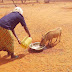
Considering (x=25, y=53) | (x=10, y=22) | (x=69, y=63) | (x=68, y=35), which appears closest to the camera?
(x=10, y=22)

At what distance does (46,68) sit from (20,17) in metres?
2.02

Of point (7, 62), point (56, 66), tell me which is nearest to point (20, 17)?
point (7, 62)

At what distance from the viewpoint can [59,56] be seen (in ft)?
16.9

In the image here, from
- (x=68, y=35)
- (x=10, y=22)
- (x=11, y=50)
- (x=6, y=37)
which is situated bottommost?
(x=68, y=35)

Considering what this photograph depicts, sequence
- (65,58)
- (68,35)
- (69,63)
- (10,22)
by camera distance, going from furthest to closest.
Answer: (68,35), (65,58), (69,63), (10,22)

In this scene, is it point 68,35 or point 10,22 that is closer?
point 10,22

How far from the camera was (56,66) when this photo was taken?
446 cm

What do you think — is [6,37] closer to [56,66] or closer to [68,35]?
[56,66]

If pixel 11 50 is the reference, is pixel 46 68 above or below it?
below

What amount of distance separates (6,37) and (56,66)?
2.08 m

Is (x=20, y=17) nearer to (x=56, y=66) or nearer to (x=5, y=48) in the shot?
(x=5, y=48)

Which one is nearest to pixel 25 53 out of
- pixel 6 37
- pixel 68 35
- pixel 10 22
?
pixel 6 37

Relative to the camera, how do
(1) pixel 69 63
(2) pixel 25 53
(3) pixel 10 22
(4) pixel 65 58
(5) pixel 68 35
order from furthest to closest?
(5) pixel 68 35 → (2) pixel 25 53 → (4) pixel 65 58 → (1) pixel 69 63 → (3) pixel 10 22

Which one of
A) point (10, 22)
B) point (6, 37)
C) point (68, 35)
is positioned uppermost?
point (10, 22)
